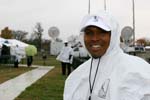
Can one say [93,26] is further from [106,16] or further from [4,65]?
[4,65]

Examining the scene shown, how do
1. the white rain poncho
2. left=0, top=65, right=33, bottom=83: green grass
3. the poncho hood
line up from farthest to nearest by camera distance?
the white rain poncho → left=0, top=65, right=33, bottom=83: green grass → the poncho hood

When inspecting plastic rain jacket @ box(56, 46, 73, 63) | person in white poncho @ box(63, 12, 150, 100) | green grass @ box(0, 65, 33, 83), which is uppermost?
person in white poncho @ box(63, 12, 150, 100)

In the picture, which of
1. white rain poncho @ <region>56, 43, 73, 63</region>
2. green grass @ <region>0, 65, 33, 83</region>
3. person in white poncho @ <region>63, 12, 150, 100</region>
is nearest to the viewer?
person in white poncho @ <region>63, 12, 150, 100</region>

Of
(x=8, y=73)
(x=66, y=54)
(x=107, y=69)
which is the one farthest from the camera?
(x=8, y=73)

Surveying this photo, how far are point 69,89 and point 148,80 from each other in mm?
630

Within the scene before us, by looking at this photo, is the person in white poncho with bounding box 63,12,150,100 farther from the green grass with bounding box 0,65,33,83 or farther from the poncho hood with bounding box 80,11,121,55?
the green grass with bounding box 0,65,33,83

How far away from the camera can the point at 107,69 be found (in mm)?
3322

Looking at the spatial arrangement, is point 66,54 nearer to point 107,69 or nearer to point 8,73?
point 8,73

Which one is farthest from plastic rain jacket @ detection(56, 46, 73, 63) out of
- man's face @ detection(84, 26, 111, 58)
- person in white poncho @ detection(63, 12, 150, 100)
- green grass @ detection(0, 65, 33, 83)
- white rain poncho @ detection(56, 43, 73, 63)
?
man's face @ detection(84, 26, 111, 58)

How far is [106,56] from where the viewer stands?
3.35 meters

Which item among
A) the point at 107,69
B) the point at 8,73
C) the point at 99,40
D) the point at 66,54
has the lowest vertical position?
the point at 8,73

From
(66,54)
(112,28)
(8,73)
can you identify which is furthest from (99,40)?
(8,73)

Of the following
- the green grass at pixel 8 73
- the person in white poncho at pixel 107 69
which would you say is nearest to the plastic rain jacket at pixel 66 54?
the green grass at pixel 8 73

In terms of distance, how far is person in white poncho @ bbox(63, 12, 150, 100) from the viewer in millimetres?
3168
